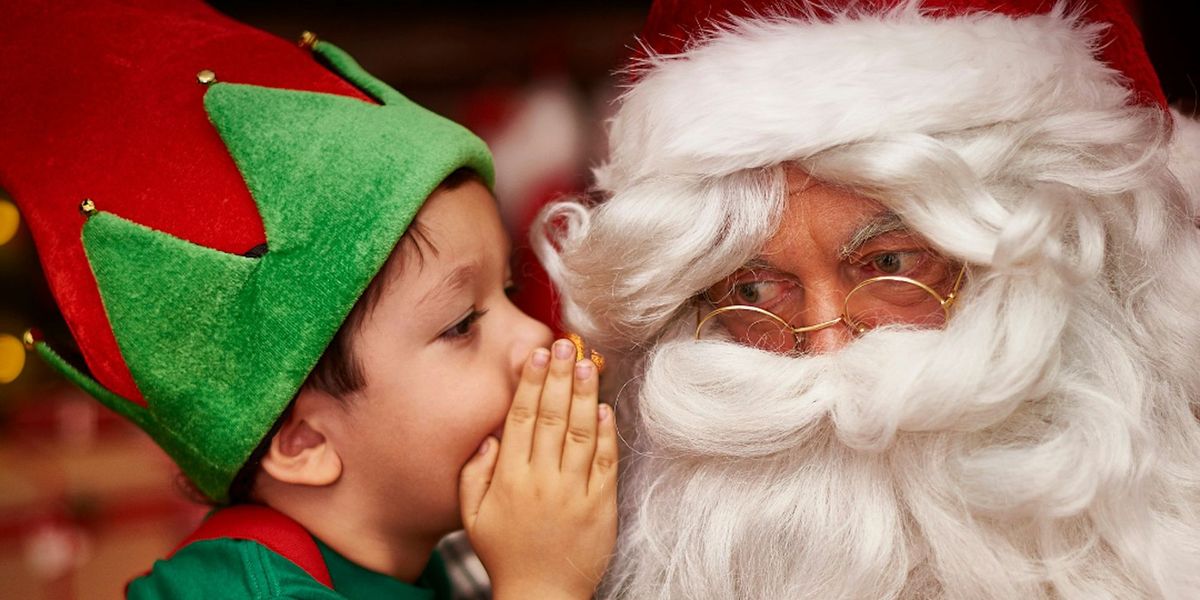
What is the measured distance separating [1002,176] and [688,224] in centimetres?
36

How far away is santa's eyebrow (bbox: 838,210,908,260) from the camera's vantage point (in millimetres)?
1066

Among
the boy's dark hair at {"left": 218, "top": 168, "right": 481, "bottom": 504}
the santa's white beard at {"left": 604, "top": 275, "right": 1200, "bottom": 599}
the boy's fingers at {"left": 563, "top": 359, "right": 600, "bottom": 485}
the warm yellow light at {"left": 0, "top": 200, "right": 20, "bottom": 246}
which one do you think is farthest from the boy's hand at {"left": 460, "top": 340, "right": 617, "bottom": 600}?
the warm yellow light at {"left": 0, "top": 200, "right": 20, "bottom": 246}

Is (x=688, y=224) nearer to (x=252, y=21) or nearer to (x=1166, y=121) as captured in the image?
(x=1166, y=121)

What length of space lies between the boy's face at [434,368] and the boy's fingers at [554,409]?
8 cm

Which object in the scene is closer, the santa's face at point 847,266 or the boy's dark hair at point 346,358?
the santa's face at point 847,266

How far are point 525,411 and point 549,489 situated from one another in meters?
0.11

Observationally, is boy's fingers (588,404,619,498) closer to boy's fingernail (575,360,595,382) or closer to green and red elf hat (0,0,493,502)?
boy's fingernail (575,360,595,382)

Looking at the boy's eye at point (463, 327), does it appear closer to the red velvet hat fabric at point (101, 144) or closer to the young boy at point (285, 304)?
Result: the young boy at point (285, 304)

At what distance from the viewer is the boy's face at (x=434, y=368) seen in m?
1.24

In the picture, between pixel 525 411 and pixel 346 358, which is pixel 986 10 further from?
pixel 346 358

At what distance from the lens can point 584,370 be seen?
48.7 inches

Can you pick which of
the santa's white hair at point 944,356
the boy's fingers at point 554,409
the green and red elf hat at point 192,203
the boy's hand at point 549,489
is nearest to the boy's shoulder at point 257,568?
the green and red elf hat at point 192,203

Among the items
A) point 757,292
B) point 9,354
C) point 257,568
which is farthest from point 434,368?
point 9,354

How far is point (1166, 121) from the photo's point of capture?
1185 millimetres
